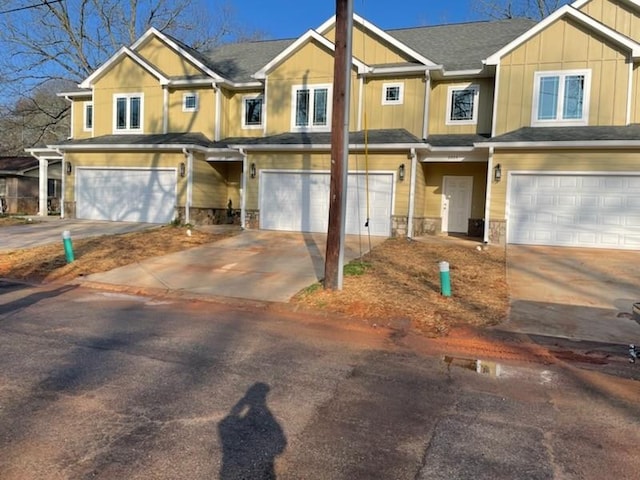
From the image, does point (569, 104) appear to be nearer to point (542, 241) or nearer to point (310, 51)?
point (542, 241)

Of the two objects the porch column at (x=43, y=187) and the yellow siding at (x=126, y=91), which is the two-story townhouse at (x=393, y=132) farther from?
the porch column at (x=43, y=187)

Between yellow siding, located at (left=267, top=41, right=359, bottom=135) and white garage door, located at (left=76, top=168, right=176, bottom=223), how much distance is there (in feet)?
15.1

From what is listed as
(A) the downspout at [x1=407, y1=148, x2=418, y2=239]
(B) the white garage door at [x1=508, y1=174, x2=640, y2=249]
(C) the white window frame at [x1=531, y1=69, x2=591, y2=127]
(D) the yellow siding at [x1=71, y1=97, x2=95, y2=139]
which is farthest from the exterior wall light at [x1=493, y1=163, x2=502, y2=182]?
(D) the yellow siding at [x1=71, y1=97, x2=95, y2=139]

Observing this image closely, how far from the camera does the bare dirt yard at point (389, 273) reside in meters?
7.97

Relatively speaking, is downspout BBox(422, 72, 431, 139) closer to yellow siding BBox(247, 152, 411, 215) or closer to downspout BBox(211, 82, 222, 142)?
yellow siding BBox(247, 152, 411, 215)

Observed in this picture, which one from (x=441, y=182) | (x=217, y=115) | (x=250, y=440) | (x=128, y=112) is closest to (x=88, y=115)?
(x=128, y=112)

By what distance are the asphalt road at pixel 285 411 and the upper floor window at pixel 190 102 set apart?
1600 centimetres

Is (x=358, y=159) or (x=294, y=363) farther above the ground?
(x=358, y=159)

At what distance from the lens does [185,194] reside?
19.7m

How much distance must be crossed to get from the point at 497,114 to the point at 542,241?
4.41 m

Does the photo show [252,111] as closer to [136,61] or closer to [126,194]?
[136,61]

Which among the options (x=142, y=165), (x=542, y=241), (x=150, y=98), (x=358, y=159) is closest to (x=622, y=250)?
(x=542, y=241)

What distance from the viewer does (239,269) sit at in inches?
457

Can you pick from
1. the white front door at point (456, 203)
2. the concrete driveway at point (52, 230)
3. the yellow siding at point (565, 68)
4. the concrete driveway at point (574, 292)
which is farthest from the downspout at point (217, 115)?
the concrete driveway at point (574, 292)
